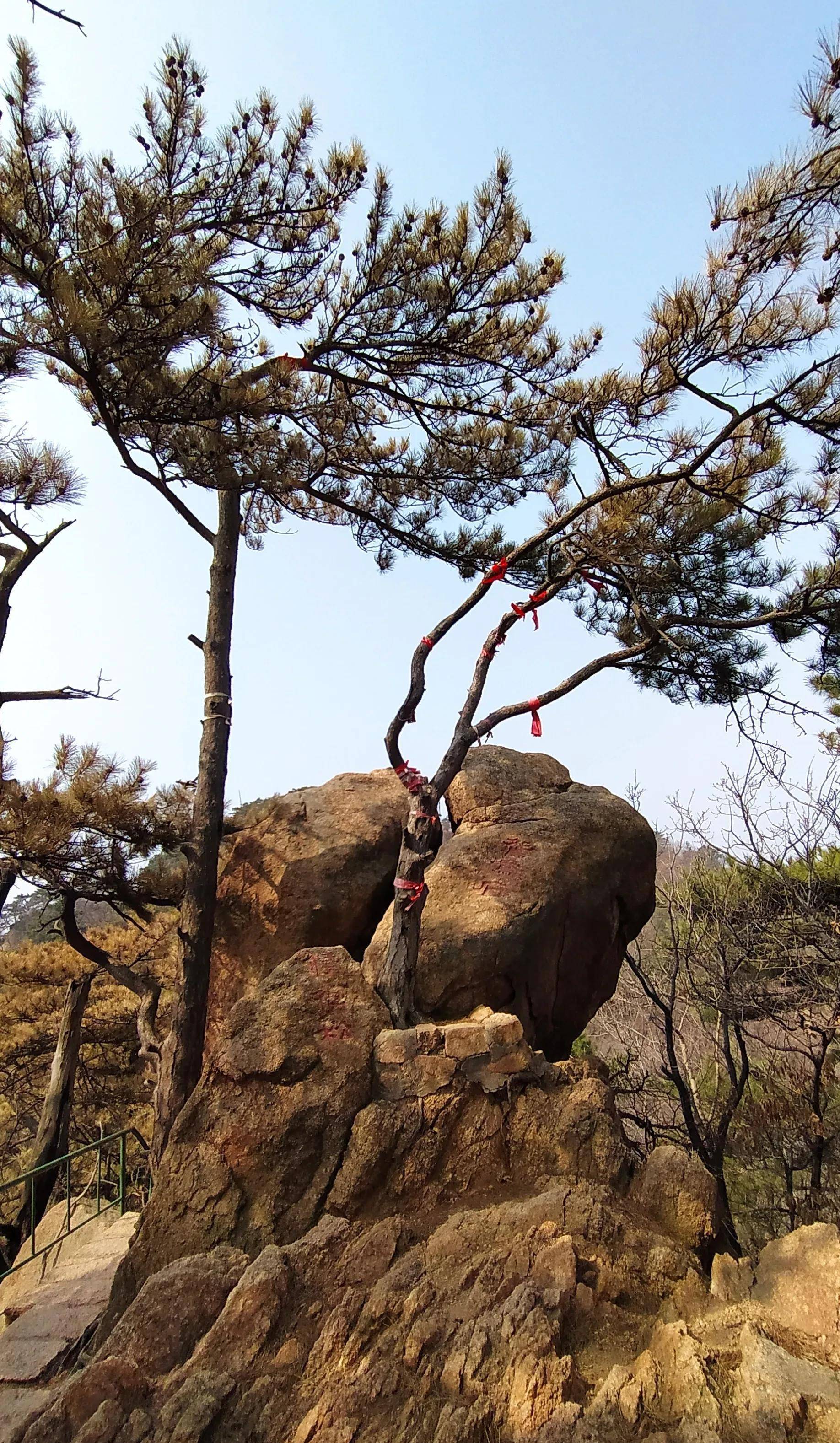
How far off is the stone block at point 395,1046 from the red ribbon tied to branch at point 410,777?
49.4 inches

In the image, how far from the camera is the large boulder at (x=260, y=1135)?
126 inches

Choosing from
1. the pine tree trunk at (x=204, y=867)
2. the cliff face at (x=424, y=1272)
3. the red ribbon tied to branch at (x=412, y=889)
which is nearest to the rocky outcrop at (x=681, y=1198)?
the cliff face at (x=424, y=1272)

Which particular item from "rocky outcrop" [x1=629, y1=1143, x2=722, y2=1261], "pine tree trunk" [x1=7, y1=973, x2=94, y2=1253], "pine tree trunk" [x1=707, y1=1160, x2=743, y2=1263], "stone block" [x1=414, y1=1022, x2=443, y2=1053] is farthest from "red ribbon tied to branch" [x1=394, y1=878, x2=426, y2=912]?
"pine tree trunk" [x1=7, y1=973, x2=94, y2=1253]

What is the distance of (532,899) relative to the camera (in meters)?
4.59

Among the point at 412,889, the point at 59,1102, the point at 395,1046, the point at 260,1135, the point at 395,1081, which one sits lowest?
the point at 59,1102

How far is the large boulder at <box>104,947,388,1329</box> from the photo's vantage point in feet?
10.5

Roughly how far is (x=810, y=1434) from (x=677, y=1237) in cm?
103

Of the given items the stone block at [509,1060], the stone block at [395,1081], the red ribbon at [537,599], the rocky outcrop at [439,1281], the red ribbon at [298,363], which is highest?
the red ribbon at [298,363]

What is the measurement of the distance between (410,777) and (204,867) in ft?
4.92

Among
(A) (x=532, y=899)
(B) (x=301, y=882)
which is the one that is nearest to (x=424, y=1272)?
(A) (x=532, y=899)

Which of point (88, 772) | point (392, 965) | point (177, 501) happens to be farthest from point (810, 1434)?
point (177, 501)

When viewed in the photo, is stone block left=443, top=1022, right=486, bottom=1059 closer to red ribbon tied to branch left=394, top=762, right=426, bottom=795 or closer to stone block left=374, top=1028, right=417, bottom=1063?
stone block left=374, top=1028, right=417, bottom=1063

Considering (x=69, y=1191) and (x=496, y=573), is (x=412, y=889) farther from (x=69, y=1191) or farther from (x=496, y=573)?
(x=69, y=1191)

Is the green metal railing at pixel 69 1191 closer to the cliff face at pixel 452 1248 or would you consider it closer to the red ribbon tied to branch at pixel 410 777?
the cliff face at pixel 452 1248
